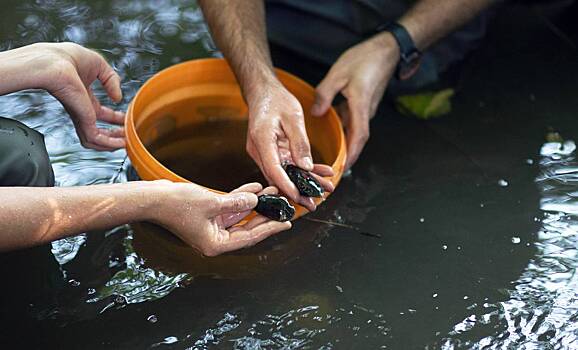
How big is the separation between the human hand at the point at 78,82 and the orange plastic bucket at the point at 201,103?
0.30ft

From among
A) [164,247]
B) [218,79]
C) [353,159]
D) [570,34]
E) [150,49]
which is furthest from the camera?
[570,34]

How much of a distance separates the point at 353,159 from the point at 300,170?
0.30 meters

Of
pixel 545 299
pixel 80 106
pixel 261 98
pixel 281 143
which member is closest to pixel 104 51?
pixel 80 106

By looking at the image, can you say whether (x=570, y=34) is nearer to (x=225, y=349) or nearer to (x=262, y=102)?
(x=262, y=102)

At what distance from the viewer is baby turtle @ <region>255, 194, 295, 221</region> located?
1871 millimetres

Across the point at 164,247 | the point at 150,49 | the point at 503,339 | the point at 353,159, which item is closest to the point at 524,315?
the point at 503,339

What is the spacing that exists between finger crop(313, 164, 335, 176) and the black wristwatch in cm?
60

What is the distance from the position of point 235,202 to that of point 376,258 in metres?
0.52

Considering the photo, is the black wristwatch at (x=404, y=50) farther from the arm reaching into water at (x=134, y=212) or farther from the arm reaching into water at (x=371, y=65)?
the arm reaching into water at (x=134, y=212)

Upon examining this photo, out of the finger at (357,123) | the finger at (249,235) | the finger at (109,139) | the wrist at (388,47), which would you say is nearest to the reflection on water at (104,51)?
the finger at (109,139)

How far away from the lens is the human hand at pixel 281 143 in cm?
193

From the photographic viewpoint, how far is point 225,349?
181 cm

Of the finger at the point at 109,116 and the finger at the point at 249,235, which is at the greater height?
the finger at the point at 109,116

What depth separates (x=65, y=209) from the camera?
165cm
